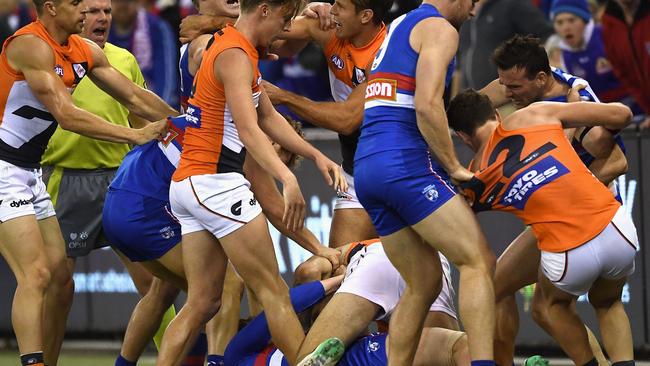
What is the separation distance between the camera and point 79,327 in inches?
423

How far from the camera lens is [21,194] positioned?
763 centimetres

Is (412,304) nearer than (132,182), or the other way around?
(412,304)

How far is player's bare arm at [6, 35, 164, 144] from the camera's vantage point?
24.3ft

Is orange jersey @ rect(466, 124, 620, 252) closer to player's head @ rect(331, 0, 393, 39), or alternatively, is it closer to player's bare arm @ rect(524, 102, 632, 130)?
player's bare arm @ rect(524, 102, 632, 130)

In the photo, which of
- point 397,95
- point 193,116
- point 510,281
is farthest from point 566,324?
point 193,116

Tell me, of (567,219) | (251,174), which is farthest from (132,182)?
(567,219)

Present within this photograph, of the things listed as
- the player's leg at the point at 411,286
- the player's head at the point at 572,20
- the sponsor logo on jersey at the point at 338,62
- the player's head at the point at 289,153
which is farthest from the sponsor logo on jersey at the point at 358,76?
the player's head at the point at 572,20

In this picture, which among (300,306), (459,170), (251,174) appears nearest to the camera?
(459,170)

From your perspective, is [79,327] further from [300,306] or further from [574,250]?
[574,250]

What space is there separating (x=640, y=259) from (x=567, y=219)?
2.51 metres

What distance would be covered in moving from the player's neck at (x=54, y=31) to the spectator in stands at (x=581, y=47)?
15.6ft

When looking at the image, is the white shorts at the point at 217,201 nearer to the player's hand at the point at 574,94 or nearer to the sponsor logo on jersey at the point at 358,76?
the sponsor logo on jersey at the point at 358,76

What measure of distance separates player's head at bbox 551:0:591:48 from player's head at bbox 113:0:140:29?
3.86 m

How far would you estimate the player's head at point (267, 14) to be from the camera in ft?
23.3
